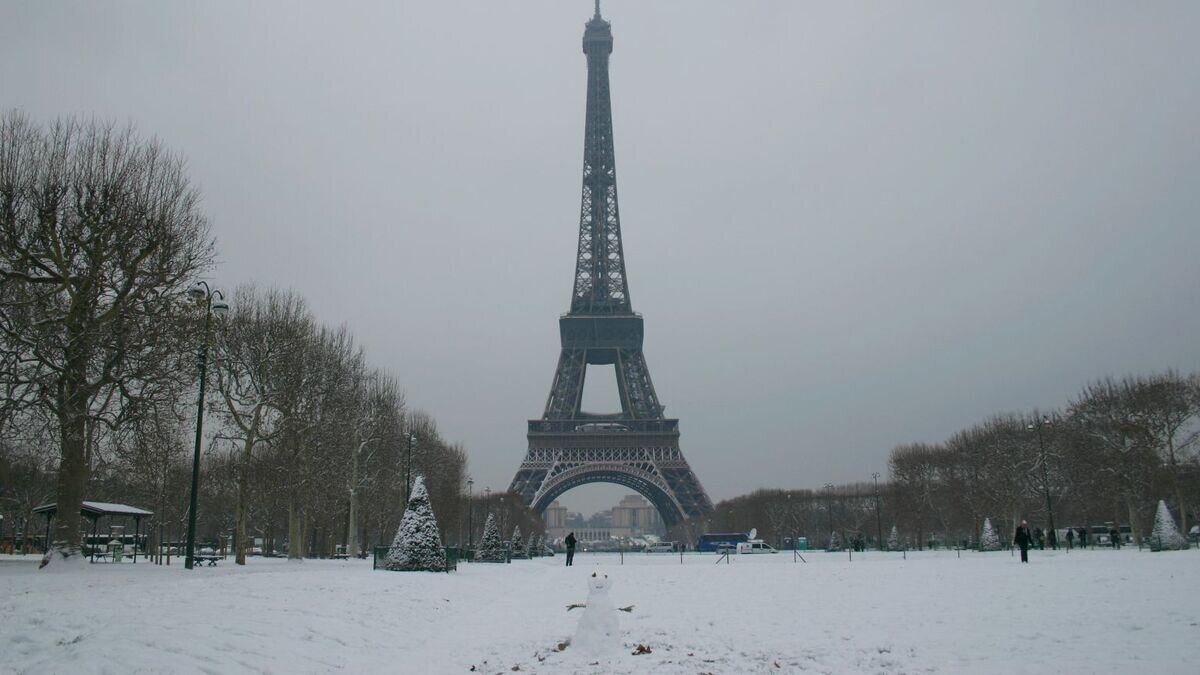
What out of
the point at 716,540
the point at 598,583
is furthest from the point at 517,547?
the point at 598,583

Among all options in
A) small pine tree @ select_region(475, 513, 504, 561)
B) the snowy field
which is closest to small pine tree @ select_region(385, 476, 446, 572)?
the snowy field

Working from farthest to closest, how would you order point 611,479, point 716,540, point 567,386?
point 567,386, point 611,479, point 716,540

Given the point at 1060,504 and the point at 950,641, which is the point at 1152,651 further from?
the point at 1060,504

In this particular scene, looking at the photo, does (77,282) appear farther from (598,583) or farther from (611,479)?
(611,479)

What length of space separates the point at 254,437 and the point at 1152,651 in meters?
30.9

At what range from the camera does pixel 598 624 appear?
41.9 ft

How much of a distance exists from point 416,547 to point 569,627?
1336 cm

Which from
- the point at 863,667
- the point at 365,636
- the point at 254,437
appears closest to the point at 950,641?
the point at 863,667

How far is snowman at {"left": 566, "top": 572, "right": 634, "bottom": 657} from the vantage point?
12.6m

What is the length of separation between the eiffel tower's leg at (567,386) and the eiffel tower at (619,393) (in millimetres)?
122

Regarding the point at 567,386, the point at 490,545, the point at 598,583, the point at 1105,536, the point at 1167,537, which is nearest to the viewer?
the point at 598,583

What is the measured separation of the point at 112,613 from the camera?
11609 mm

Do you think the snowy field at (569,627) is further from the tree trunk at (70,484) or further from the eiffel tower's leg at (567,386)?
the eiffel tower's leg at (567,386)

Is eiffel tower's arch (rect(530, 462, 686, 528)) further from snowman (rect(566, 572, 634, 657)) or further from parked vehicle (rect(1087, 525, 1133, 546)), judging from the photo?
snowman (rect(566, 572, 634, 657))
